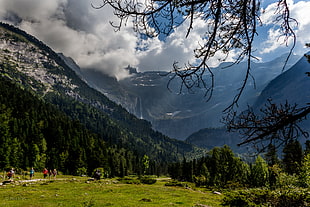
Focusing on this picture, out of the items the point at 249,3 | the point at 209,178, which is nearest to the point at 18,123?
the point at 209,178

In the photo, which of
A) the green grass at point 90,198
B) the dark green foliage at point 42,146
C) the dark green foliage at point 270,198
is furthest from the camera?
the dark green foliage at point 42,146

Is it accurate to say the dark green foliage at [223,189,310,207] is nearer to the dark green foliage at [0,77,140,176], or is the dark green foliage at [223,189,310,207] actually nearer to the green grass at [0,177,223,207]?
the green grass at [0,177,223,207]

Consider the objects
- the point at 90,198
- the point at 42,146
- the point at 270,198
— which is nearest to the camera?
the point at 270,198

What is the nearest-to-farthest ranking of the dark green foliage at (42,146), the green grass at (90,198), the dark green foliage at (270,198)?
the dark green foliage at (270,198)
the green grass at (90,198)
the dark green foliage at (42,146)

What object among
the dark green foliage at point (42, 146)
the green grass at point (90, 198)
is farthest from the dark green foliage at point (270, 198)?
the dark green foliage at point (42, 146)

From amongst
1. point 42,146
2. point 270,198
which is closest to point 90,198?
point 270,198

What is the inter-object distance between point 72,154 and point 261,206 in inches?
3578

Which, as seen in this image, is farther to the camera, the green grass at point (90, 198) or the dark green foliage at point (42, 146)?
the dark green foliage at point (42, 146)

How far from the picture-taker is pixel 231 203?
12500 millimetres

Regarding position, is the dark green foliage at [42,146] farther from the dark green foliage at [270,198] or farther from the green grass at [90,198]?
the dark green foliage at [270,198]

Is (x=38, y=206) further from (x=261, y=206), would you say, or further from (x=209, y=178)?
(x=209, y=178)

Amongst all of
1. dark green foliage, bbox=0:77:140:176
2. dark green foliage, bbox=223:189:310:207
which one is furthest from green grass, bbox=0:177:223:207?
dark green foliage, bbox=0:77:140:176

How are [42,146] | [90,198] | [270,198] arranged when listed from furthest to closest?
[42,146]
[90,198]
[270,198]

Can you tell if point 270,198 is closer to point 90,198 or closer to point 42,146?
point 90,198
